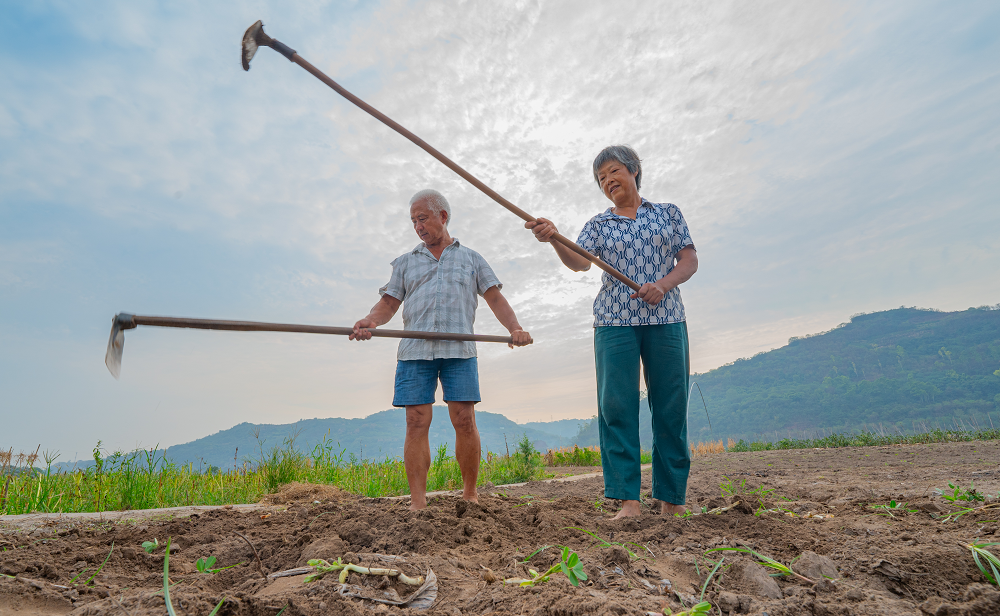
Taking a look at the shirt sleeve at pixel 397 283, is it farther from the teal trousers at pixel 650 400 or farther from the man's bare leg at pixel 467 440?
the teal trousers at pixel 650 400

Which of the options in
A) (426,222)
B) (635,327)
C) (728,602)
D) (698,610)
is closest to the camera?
(698,610)

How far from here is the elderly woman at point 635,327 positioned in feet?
9.00

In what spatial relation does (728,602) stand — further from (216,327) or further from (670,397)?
(216,327)

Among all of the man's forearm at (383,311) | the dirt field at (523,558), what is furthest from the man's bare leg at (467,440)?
the man's forearm at (383,311)

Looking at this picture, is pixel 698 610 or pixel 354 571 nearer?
pixel 698 610

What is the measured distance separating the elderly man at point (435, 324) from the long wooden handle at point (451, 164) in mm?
401

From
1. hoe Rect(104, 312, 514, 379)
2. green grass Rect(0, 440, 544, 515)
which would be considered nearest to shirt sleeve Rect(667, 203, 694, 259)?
hoe Rect(104, 312, 514, 379)

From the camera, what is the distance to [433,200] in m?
3.40

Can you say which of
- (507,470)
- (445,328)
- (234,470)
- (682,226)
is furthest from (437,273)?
(507,470)

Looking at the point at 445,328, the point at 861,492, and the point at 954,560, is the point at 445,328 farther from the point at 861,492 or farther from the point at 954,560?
the point at 861,492

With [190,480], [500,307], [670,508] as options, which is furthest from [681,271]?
[190,480]

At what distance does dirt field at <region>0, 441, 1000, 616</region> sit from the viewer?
4.40ft

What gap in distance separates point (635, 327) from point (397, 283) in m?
1.63

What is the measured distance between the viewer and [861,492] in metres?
3.54
